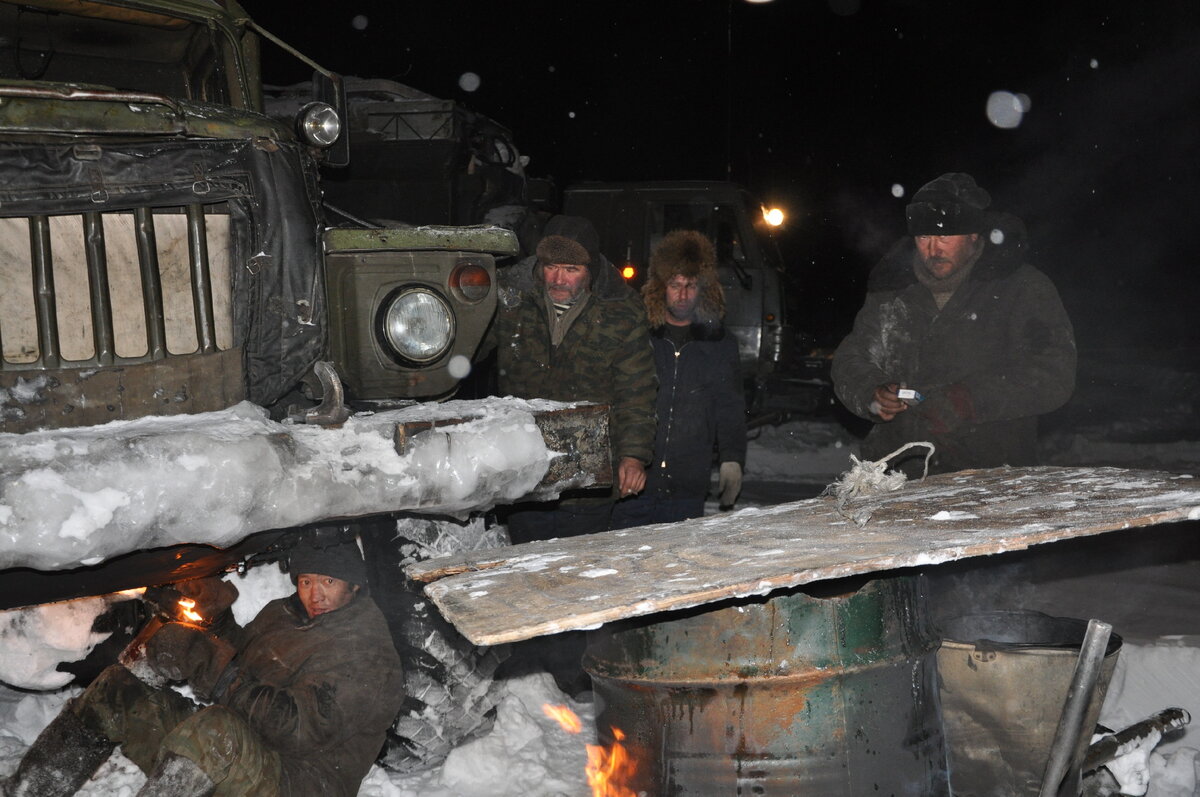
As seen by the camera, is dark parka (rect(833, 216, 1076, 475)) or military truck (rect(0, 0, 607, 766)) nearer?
military truck (rect(0, 0, 607, 766))

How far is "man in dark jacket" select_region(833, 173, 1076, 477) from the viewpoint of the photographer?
3.59 metres

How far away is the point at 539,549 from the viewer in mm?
2320

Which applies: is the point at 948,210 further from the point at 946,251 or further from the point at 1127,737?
the point at 1127,737

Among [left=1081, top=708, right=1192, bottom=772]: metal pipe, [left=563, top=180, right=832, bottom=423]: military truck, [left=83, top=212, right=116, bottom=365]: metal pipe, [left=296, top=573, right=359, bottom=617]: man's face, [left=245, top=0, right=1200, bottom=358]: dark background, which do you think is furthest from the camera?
[left=245, top=0, right=1200, bottom=358]: dark background

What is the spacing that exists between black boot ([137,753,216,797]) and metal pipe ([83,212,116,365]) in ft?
3.43

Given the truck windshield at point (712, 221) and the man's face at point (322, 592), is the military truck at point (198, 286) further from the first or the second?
the truck windshield at point (712, 221)

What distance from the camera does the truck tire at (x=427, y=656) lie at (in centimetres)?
303

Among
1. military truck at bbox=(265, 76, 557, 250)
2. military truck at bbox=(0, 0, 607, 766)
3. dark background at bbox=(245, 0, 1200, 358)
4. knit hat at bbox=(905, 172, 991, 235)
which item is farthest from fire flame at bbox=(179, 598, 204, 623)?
dark background at bbox=(245, 0, 1200, 358)

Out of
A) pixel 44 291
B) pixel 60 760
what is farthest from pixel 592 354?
pixel 60 760

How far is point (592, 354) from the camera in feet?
12.6

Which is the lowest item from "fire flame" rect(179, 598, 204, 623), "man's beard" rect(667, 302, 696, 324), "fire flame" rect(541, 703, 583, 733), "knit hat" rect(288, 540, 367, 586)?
"fire flame" rect(541, 703, 583, 733)

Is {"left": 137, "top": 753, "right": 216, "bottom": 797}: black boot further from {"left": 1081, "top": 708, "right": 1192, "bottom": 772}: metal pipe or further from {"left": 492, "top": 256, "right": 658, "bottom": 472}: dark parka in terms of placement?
{"left": 1081, "top": 708, "right": 1192, "bottom": 772}: metal pipe

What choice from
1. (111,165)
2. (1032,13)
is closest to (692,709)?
(111,165)

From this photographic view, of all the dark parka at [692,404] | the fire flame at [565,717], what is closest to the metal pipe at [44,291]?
the fire flame at [565,717]
